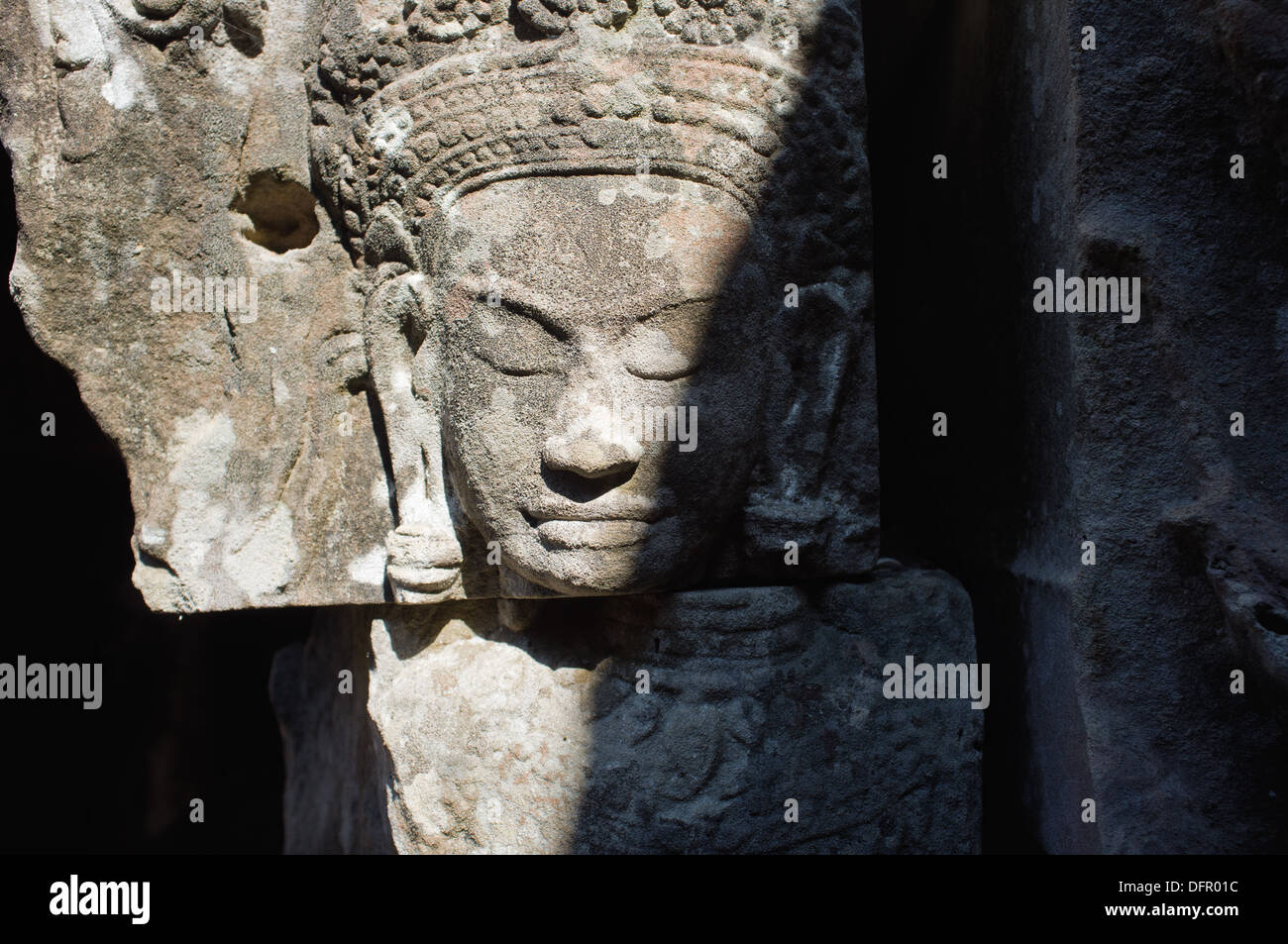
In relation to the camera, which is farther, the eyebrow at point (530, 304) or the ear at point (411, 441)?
the ear at point (411, 441)

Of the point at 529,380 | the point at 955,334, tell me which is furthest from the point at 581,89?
the point at 955,334

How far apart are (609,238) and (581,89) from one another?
228 mm

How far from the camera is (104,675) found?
10.0 feet

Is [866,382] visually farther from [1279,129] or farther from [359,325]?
[359,325]

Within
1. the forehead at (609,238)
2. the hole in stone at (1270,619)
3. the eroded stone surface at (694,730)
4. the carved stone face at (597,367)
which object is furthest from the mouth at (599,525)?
the hole in stone at (1270,619)

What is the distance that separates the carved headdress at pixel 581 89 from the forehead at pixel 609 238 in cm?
3

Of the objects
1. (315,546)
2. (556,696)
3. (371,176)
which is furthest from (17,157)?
(556,696)

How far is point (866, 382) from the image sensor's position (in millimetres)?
1784

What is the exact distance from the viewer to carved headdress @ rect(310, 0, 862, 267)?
5.17 feet

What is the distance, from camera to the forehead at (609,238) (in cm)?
156

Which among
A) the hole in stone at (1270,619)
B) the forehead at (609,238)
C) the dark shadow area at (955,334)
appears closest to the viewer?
the hole in stone at (1270,619)

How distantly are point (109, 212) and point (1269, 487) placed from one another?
1.93 meters

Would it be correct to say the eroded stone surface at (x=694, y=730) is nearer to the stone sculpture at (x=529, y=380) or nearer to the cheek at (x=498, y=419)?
the stone sculpture at (x=529, y=380)

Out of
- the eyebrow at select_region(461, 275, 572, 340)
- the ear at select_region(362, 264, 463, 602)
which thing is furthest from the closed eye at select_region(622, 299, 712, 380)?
the ear at select_region(362, 264, 463, 602)
